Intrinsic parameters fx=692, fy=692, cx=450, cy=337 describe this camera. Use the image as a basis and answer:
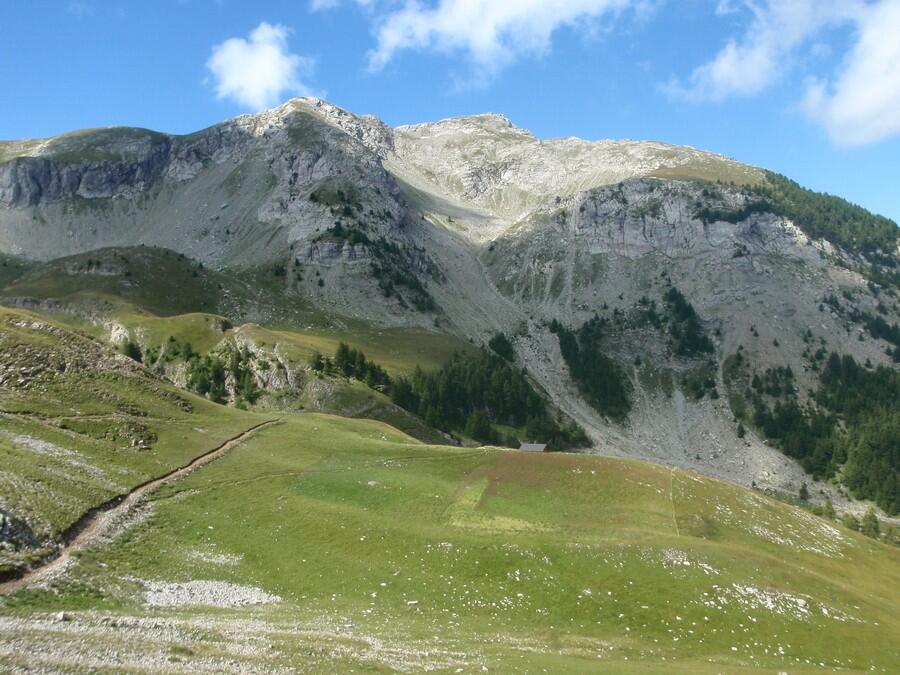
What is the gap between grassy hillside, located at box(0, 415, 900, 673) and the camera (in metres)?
31.6

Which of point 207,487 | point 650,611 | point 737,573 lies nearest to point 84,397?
point 207,487

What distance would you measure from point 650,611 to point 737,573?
993 centimetres

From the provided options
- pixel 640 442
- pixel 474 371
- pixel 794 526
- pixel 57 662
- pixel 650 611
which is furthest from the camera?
pixel 640 442

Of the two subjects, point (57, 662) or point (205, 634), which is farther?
point (205, 634)

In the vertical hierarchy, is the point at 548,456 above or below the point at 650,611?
above

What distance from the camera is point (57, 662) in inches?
985

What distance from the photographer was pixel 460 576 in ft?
146

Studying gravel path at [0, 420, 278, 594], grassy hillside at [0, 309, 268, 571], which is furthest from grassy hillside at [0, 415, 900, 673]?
grassy hillside at [0, 309, 268, 571]

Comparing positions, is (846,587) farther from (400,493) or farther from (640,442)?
(640,442)

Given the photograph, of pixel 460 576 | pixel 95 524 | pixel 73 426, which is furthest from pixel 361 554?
pixel 73 426

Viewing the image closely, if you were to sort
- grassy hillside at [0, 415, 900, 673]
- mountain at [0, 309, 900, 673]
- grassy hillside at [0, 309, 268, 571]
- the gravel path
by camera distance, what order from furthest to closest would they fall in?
grassy hillside at [0, 309, 268, 571] → the gravel path → mountain at [0, 309, 900, 673] → grassy hillside at [0, 415, 900, 673]

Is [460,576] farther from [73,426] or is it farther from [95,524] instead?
[73,426]

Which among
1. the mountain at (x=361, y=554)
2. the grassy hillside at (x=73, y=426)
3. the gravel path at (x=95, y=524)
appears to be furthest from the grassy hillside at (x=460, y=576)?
the grassy hillside at (x=73, y=426)

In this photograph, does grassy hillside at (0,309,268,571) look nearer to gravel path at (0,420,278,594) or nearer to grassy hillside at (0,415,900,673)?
gravel path at (0,420,278,594)
